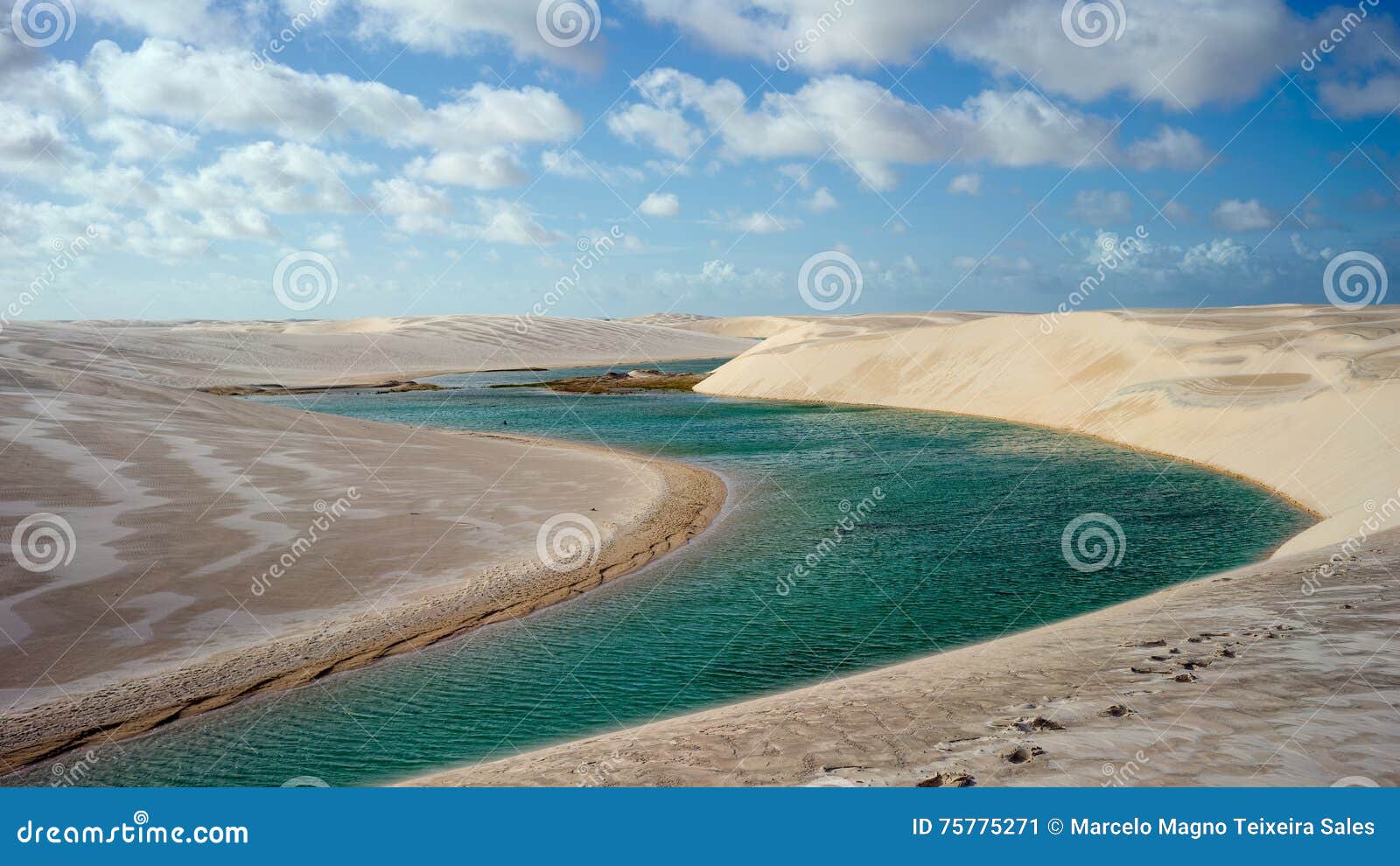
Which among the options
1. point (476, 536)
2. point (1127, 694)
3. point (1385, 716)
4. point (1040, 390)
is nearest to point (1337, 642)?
point (1385, 716)

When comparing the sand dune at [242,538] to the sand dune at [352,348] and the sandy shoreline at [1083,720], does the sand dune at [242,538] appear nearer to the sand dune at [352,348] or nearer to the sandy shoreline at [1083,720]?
the sandy shoreline at [1083,720]

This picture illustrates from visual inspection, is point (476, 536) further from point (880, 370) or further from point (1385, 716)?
point (880, 370)

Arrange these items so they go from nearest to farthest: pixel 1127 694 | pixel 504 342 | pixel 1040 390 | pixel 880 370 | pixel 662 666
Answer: pixel 1127 694, pixel 662 666, pixel 1040 390, pixel 880 370, pixel 504 342

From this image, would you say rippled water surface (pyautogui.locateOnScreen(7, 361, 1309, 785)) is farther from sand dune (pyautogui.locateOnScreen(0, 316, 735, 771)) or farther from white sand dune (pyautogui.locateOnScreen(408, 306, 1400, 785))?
white sand dune (pyautogui.locateOnScreen(408, 306, 1400, 785))

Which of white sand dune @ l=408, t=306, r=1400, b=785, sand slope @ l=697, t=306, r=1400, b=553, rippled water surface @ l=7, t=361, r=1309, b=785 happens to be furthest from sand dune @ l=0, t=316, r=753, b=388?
white sand dune @ l=408, t=306, r=1400, b=785

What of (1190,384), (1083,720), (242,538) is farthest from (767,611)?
(1190,384)

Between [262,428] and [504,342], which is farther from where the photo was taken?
[504,342]
